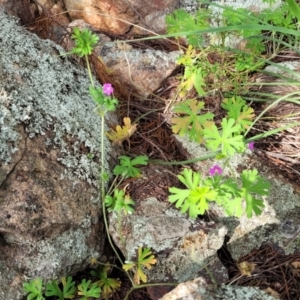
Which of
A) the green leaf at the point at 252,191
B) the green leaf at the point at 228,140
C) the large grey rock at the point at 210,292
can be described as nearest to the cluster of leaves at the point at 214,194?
the green leaf at the point at 252,191

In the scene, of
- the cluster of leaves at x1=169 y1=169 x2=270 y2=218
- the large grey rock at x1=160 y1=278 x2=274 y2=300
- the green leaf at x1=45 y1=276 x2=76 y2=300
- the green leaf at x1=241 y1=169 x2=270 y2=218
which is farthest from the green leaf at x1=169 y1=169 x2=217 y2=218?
the green leaf at x1=45 y1=276 x2=76 y2=300

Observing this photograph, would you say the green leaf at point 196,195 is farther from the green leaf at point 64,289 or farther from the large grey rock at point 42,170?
the green leaf at point 64,289

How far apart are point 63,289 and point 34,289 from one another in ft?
0.53

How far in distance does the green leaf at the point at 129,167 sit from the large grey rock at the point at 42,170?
9 centimetres

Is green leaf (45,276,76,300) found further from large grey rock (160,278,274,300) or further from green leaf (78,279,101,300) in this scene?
large grey rock (160,278,274,300)

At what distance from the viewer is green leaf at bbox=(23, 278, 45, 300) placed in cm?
181

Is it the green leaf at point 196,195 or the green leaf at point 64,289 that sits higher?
the green leaf at point 196,195

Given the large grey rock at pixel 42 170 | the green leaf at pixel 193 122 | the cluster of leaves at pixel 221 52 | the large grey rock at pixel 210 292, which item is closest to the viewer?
the large grey rock at pixel 210 292

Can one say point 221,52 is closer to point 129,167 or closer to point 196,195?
point 129,167

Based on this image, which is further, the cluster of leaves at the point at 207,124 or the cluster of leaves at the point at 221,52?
the cluster of leaves at the point at 221,52

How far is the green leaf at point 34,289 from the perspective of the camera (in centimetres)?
181

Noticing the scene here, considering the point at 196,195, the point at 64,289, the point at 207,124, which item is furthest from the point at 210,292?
the point at 207,124

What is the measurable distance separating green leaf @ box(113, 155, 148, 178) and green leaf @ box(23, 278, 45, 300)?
64 cm

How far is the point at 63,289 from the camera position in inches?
76.0
